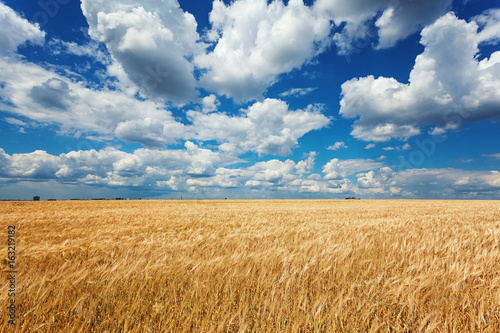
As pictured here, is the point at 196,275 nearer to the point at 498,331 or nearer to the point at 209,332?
the point at 209,332

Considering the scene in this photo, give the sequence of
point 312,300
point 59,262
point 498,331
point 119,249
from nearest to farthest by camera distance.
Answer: point 498,331 → point 312,300 → point 59,262 → point 119,249

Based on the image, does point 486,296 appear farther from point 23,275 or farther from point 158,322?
point 23,275

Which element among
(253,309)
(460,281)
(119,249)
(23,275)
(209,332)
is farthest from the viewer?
(119,249)

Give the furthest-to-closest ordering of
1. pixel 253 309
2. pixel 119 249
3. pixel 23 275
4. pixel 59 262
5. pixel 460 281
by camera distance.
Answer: pixel 119 249 → pixel 59 262 → pixel 23 275 → pixel 460 281 → pixel 253 309

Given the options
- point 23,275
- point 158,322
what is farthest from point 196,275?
point 23,275

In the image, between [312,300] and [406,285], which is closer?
[312,300]

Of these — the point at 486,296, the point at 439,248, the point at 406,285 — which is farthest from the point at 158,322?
the point at 439,248

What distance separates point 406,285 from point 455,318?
761 millimetres

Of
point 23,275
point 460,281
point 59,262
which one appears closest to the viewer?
point 460,281

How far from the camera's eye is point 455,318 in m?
2.03

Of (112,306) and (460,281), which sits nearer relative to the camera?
(112,306)

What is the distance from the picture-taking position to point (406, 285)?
2.78m

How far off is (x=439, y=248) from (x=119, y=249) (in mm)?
6303

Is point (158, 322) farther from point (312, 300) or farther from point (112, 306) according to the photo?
point (312, 300)
